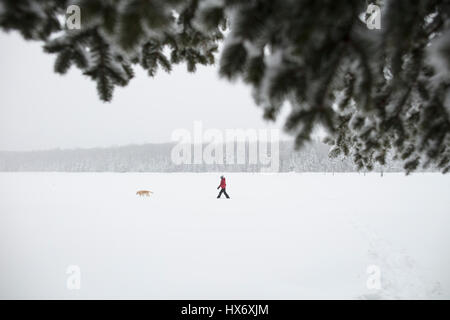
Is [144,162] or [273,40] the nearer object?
[273,40]

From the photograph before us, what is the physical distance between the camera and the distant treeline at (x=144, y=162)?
7056 cm

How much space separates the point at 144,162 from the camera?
335 ft

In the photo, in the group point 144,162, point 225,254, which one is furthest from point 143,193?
point 144,162

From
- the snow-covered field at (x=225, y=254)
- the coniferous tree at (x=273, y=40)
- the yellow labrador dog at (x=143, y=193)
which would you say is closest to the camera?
the coniferous tree at (x=273, y=40)

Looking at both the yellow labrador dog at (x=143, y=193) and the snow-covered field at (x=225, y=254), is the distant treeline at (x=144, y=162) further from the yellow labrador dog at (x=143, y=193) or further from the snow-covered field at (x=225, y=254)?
the snow-covered field at (x=225, y=254)

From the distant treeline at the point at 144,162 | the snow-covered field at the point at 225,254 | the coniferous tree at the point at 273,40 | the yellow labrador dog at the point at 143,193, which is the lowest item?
the snow-covered field at the point at 225,254

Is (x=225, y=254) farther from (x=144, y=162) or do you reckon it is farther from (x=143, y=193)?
(x=144, y=162)

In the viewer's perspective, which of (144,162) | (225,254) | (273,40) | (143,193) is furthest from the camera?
(144,162)

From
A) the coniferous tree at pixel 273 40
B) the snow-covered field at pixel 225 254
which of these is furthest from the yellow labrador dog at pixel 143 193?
the coniferous tree at pixel 273 40

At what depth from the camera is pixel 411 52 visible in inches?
84.4

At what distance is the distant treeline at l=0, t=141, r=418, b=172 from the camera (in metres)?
70.6
